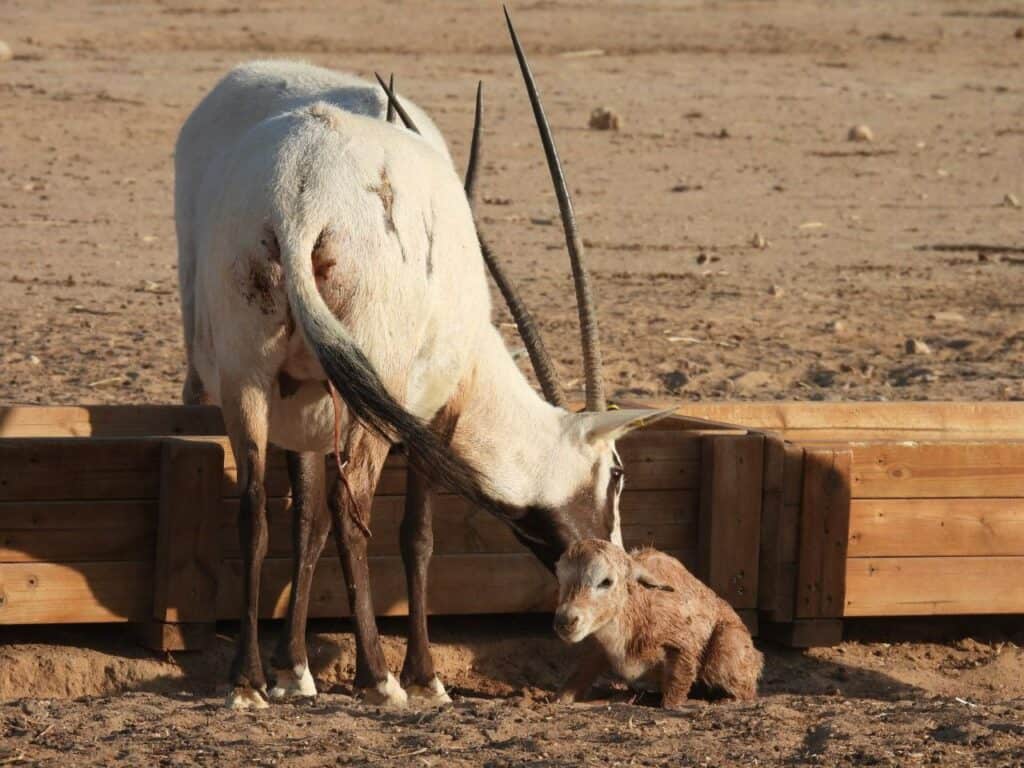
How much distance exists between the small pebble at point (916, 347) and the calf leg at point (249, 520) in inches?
226

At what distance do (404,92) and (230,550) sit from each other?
13.1 meters

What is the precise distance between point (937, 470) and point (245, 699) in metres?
2.51

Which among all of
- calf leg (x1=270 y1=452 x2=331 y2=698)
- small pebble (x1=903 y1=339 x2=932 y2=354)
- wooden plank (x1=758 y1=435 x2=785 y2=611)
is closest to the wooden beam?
wooden plank (x1=758 y1=435 x2=785 y2=611)

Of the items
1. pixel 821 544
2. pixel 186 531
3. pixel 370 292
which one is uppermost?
pixel 370 292

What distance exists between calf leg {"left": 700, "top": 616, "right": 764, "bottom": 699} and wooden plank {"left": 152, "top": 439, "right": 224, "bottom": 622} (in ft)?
5.04

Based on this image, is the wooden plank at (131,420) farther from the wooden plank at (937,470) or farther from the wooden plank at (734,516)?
the wooden plank at (937,470)

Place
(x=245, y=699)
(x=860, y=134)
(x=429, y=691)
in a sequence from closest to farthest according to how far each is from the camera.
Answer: (x=245, y=699)
(x=429, y=691)
(x=860, y=134)

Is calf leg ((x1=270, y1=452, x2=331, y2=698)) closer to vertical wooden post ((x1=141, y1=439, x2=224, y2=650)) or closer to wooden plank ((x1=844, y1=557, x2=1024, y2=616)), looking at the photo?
vertical wooden post ((x1=141, y1=439, x2=224, y2=650))

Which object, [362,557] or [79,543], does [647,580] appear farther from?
[79,543]

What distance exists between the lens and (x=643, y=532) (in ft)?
21.7

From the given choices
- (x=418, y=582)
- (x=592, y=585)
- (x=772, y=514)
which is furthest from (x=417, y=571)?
(x=772, y=514)

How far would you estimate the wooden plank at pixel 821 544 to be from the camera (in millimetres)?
6539

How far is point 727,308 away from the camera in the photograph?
11578mm

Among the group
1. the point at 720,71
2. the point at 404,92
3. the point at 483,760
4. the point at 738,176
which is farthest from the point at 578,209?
the point at 483,760
